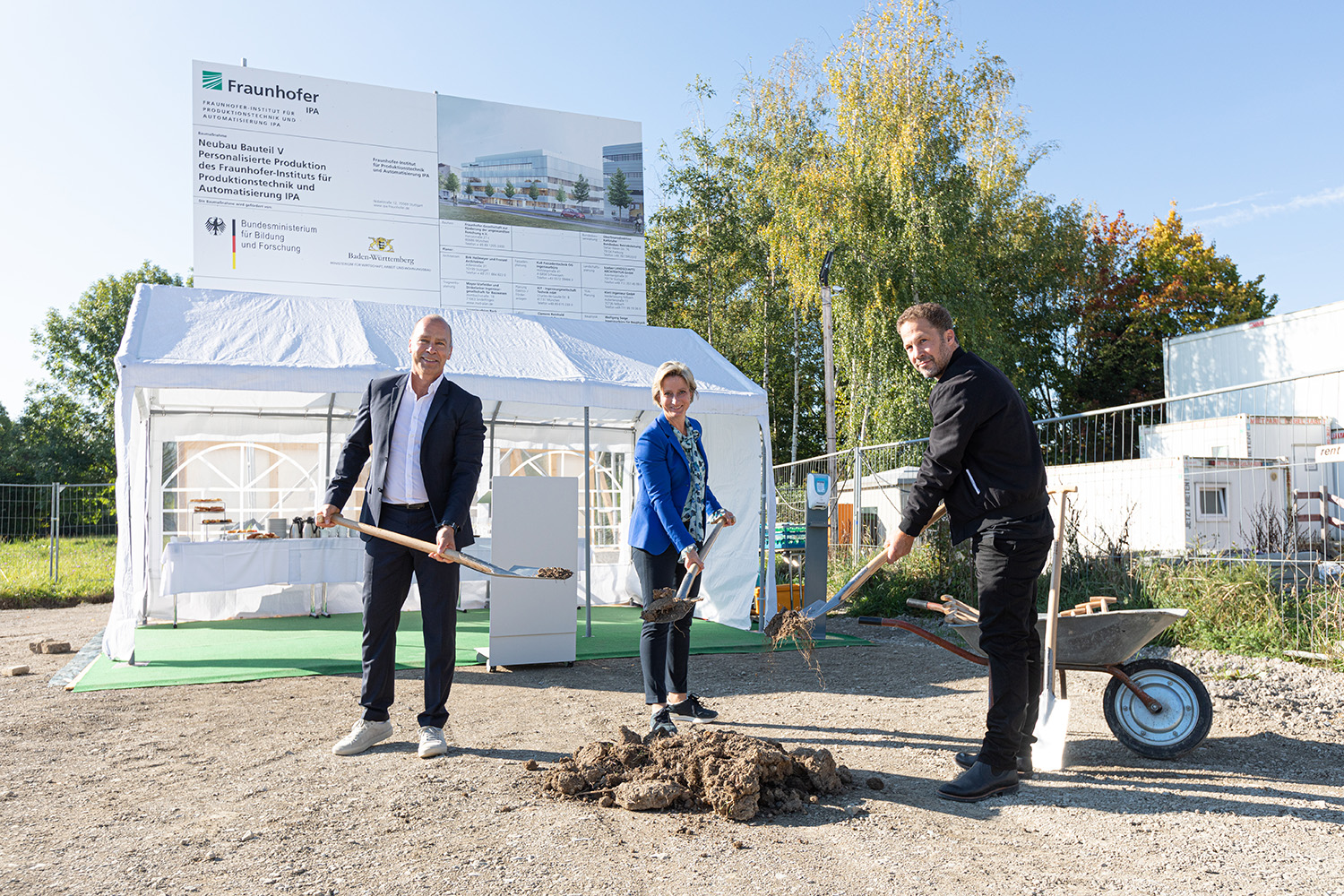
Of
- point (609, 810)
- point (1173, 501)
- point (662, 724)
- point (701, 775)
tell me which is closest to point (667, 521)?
point (662, 724)

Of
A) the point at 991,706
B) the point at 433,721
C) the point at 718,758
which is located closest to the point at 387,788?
the point at 433,721

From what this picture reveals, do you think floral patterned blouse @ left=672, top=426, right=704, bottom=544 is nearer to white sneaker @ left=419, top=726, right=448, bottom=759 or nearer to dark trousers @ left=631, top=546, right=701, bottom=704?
dark trousers @ left=631, top=546, right=701, bottom=704

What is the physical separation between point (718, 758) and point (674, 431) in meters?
1.55

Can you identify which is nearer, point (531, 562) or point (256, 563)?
point (531, 562)

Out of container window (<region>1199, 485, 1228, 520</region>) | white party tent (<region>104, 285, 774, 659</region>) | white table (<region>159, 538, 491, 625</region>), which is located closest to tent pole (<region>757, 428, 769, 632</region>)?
white party tent (<region>104, 285, 774, 659</region>)

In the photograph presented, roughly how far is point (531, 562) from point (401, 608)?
235cm

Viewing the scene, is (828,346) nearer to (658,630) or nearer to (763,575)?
(763,575)

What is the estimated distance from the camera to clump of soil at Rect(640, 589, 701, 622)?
3.76 meters

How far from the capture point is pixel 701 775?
3.18 meters

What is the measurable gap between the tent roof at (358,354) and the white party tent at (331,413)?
2 cm

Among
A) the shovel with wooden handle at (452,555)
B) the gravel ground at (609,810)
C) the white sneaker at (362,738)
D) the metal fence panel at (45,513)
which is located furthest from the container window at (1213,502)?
the metal fence panel at (45,513)

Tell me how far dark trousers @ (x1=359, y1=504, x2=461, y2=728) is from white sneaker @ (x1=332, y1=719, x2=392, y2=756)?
32 millimetres

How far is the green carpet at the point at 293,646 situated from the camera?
19.7 ft

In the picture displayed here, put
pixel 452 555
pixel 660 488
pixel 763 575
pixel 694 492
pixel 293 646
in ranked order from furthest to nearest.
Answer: pixel 763 575 < pixel 293 646 < pixel 694 492 < pixel 660 488 < pixel 452 555
